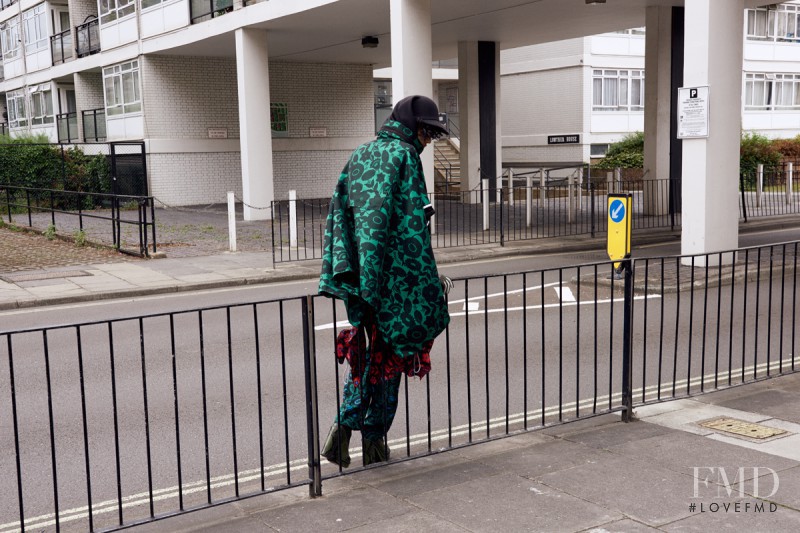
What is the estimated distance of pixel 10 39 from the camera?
44.1 meters

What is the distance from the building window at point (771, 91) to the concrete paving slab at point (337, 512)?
Answer: 143ft

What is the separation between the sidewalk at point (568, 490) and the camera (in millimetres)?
4266

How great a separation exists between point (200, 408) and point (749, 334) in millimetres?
5706

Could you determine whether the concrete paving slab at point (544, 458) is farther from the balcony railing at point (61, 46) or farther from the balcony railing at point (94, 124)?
the balcony railing at point (61, 46)

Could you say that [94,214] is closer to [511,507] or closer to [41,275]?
[41,275]

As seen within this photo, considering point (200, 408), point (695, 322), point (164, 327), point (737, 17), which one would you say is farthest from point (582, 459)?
point (737, 17)

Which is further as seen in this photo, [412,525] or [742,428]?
[742,428]

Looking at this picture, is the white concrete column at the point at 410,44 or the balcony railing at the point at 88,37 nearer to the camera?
the white concrete column at the point at 410,44

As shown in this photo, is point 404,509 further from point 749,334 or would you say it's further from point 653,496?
point 749,334

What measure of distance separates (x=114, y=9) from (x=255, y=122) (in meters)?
10.0

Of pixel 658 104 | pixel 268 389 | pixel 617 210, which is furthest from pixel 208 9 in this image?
pixel 268 389

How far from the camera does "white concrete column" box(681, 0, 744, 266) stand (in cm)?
1334

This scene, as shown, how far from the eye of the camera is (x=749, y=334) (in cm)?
903

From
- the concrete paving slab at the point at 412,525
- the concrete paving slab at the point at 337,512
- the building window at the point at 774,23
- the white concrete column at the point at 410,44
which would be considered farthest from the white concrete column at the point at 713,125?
the building window at the point at 774,23
